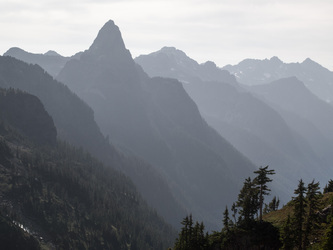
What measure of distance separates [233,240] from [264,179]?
51.1 feet

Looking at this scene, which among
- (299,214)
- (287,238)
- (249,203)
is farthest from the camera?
(249,203)

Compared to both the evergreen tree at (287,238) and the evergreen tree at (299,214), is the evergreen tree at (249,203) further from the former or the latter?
the evergreen tree at (299,214)

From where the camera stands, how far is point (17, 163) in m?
199

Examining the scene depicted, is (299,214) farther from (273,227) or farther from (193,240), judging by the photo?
(193,240)

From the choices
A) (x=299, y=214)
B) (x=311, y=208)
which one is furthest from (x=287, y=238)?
(x=311, y=208)

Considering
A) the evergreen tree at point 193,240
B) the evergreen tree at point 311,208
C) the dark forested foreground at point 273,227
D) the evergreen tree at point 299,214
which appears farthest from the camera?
the evergreen tree at point 193,240

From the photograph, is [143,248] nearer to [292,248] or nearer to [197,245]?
[197,245]

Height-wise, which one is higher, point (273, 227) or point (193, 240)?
point (273, 227)

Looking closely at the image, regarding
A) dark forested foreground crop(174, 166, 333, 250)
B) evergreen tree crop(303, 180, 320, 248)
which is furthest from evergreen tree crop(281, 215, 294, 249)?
evergreen tree crop(303, 180, 320, 248)

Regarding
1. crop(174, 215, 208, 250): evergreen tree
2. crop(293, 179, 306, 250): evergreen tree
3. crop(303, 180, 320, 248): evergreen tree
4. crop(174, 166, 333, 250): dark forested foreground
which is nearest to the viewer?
crop(303, 180, 320, 248): evergreen tree

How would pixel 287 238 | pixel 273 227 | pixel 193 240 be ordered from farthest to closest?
pixel 193 240
pixel 273 227
pixel 287 238

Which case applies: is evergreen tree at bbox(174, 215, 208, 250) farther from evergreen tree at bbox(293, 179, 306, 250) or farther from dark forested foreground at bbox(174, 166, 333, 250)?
evergreen tree at bbox(293, 179, 306, 250)

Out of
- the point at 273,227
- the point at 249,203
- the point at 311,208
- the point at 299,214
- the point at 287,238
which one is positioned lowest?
the point at 287,238

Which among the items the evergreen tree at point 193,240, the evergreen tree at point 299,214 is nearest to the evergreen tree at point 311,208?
the evergreen tree at point 299,214
